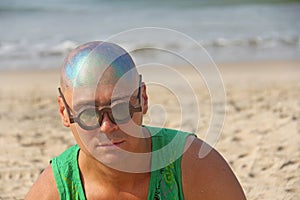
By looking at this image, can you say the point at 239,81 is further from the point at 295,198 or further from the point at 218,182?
the point at 218,182

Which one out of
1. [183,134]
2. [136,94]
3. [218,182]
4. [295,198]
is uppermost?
[136,94]

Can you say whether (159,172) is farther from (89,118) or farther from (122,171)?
(89,118)

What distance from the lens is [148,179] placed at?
2.49 metres

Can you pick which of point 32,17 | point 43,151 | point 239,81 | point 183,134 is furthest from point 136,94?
point 32,17

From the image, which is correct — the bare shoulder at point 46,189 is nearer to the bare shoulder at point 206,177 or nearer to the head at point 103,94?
the head at point 103,94

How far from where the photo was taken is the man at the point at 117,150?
86.6 inches

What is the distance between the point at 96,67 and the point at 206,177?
59 centimetres

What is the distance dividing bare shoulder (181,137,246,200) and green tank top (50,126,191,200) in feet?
0.10

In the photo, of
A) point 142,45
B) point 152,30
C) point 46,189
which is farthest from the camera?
point 152,30

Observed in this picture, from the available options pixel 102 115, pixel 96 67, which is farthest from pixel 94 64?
pixel 102 115

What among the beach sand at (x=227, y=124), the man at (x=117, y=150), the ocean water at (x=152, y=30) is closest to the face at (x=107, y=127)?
the man at (x=117, y=150)

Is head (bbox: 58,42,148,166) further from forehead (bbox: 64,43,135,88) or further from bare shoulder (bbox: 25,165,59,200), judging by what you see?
bare shoulder (bbox: 25,165,59,200)

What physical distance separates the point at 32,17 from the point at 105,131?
37.4 feet

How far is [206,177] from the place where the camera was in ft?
7.95
